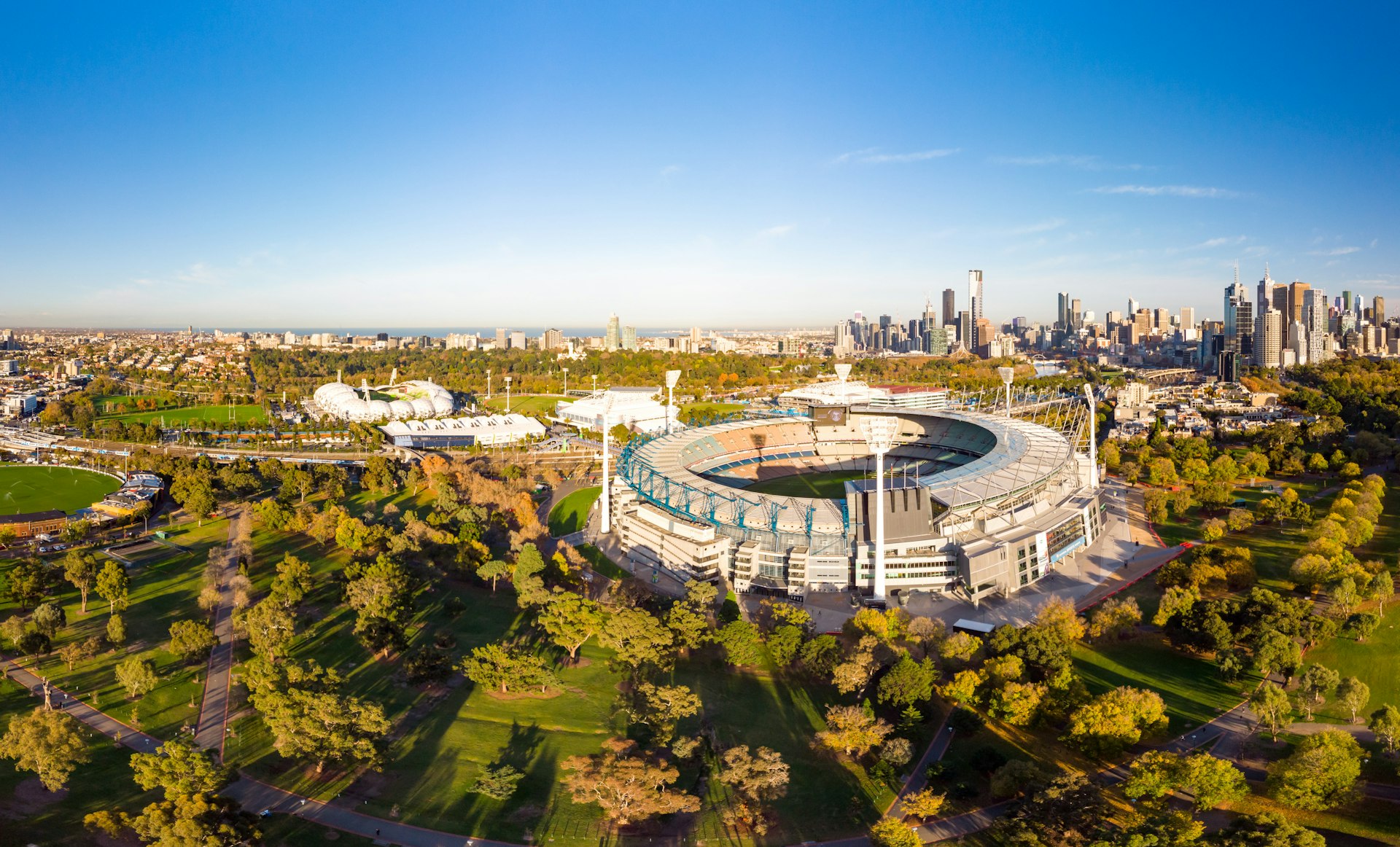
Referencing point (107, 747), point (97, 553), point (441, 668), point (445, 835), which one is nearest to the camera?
point (445, 835)

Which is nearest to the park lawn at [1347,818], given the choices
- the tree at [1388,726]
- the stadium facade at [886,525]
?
the tree at [1388,726]

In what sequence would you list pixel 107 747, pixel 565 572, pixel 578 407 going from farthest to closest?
pixel 578 407 → pixel 565 572 → pixel 107 747

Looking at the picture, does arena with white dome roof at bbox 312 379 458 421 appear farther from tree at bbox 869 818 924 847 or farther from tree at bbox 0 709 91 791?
tree at bbox 869 818 924 847

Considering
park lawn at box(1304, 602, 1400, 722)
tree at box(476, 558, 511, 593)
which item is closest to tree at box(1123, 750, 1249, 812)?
park lawn at box(1304, 602, 1400, 722)

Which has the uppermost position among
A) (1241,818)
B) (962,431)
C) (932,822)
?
(962,431)

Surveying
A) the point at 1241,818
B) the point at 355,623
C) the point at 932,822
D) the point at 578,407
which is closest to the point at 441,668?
the point at 355,623

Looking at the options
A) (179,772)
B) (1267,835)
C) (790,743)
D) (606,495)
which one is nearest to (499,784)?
(179,772)

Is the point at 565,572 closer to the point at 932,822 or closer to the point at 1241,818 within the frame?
the point at 932,822
